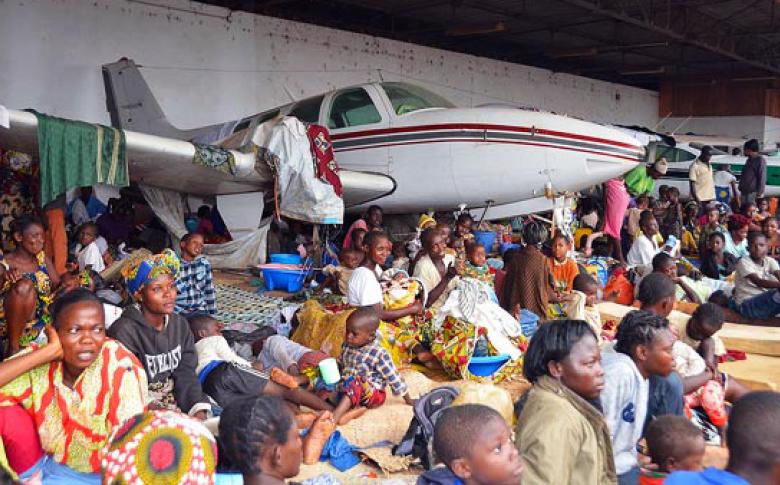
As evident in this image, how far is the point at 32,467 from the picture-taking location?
225 centimetres

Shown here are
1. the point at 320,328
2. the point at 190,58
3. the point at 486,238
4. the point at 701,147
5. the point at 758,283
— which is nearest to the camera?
the point at 320,328

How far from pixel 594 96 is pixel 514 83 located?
436cm

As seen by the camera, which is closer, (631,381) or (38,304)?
(631,381)

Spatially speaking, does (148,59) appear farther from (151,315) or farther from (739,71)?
(739,71)

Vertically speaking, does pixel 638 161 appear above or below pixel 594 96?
below

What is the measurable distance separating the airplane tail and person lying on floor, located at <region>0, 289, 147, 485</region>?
8.09 m

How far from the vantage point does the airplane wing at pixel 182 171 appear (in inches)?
220

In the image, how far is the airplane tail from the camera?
10.0 m

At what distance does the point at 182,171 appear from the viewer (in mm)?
7000

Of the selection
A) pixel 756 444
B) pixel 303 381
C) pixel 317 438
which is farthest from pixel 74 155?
pixel 756 444

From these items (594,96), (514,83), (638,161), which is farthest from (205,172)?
(594,96)

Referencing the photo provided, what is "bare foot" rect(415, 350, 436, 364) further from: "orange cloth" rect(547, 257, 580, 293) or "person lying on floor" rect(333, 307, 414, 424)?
"orange cloth" rect(547, 257, 580, 293)

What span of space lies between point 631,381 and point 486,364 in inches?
71.5

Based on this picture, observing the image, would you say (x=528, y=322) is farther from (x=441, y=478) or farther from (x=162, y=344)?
(x=441, y=478)
